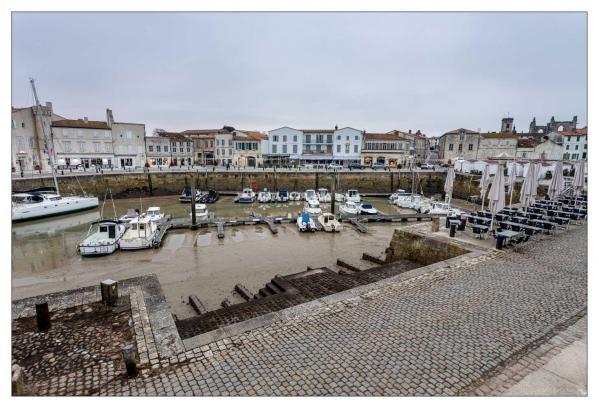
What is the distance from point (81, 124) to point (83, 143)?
108 inches

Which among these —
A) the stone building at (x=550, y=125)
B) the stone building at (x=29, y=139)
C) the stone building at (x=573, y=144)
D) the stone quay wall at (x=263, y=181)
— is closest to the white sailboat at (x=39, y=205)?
the stone quay wall at (x=263, y=181)

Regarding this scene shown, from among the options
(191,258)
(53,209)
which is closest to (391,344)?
(191,258)

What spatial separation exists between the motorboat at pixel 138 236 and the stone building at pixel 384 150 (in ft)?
140

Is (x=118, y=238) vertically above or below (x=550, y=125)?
below

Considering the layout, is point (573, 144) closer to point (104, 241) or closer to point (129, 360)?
point (104, 241)

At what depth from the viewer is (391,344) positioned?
556cm

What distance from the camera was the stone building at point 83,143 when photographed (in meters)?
42.1

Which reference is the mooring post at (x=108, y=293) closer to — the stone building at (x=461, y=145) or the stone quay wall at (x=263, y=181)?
the stone quay wall at (x=263, y=181)

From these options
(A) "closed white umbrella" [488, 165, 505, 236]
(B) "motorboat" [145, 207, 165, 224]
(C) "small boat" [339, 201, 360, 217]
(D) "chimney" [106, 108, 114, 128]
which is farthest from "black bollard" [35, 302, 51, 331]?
(D) "chimney" [106, 108, 114, 128]

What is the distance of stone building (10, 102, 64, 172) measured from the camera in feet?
120

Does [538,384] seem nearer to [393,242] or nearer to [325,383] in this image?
[325,383]

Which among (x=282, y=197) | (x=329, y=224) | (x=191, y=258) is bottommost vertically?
(x=191, y=258)

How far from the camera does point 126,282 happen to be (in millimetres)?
8578

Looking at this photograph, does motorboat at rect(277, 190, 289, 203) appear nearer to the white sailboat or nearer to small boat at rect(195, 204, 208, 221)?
small boat at rect(195, 204, 208, 221)
